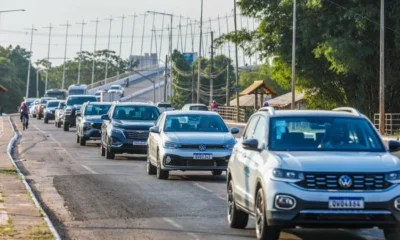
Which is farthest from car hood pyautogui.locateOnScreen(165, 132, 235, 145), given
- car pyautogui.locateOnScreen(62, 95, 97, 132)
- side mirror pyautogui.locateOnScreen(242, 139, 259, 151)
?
car pyautogui.locateOnScreen(62, 95, 97, 132)

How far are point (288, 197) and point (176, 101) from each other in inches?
5825

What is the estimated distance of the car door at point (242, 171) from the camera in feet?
46.4

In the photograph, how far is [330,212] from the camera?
1241cm

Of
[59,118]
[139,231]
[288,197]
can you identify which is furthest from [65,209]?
[59,118]

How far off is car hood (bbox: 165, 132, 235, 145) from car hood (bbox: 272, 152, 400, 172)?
1097 cm

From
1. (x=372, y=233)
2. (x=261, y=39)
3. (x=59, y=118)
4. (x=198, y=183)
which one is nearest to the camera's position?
(x=372, y=233)

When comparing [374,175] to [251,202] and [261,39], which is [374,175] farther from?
[261,39]

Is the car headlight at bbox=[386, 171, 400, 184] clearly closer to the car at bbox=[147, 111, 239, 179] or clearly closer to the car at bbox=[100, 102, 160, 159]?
the car at bbox=[147, 111, 239, 179]

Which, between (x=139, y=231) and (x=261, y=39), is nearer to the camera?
(x=139, y=231)

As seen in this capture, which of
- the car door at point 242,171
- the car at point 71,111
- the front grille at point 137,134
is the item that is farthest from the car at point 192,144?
the car at point 71,111

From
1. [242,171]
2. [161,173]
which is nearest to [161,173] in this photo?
[161,173]

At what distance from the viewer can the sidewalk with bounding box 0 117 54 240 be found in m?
14.0

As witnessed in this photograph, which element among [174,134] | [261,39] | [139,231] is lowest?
[139,231]

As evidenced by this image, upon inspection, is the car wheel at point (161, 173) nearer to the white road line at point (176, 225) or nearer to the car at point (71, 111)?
the white road line at point (176, 225)
